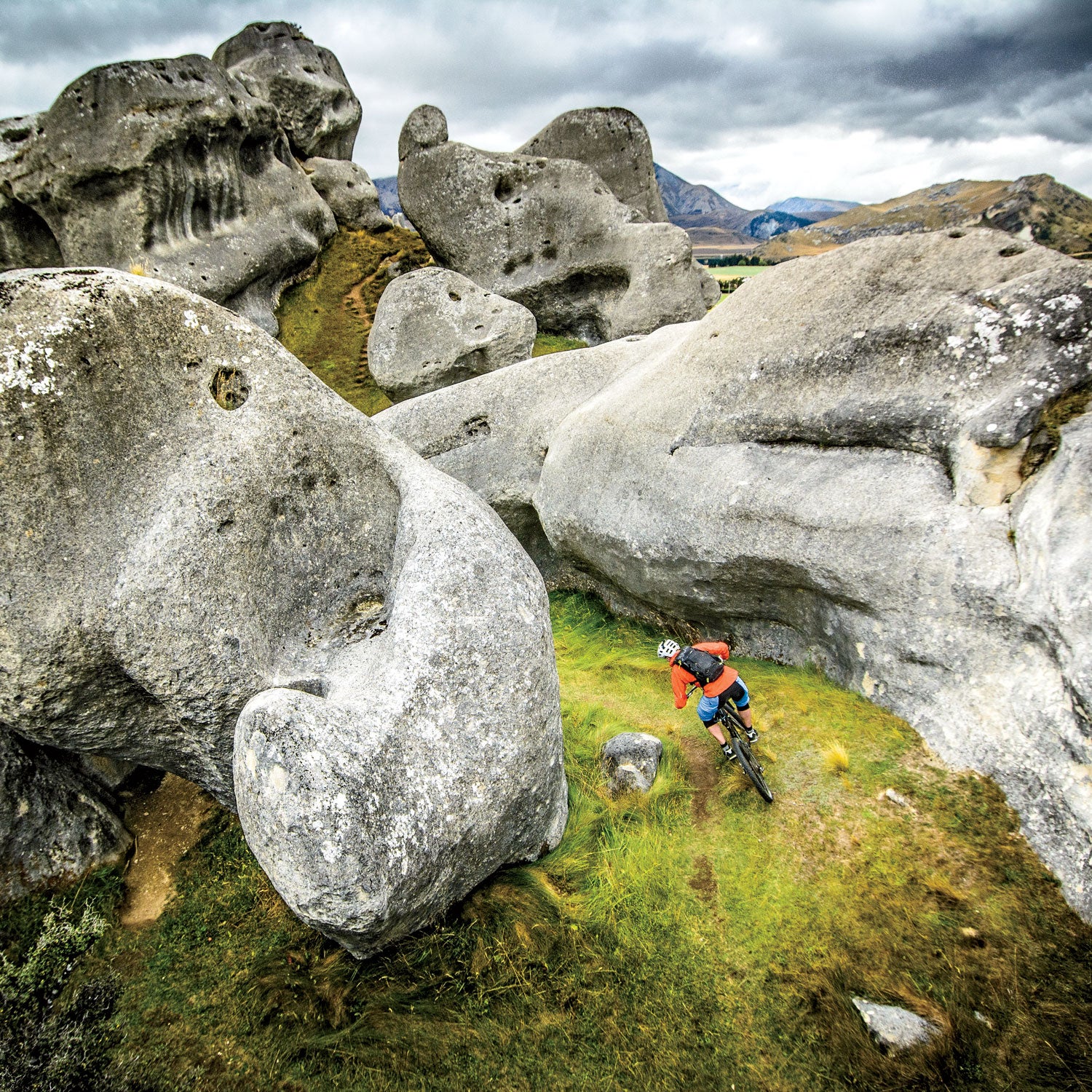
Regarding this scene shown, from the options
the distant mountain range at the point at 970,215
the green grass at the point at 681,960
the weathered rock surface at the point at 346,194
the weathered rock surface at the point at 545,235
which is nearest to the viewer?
the green grass at the point at 681,960

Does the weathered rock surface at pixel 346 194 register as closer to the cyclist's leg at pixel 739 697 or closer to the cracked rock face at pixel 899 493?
the cracked rock face at pixel 899 493

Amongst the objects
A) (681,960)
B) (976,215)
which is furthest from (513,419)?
(976,215)

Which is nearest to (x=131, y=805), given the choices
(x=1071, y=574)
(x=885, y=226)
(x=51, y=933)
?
(x=51, y=933)

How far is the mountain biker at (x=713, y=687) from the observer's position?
15.7 ft

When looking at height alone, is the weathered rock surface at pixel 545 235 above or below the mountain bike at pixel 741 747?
above

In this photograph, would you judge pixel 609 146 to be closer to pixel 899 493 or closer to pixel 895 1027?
pixel 899 493

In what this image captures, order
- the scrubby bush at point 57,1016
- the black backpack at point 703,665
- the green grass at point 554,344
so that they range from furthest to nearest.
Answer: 1. the green grass at point 554,344
2. the black backpack at point 703,665
3. the scrubby bush at point 57,1016

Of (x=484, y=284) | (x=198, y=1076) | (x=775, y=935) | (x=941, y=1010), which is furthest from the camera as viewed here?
(x=484, y=284)

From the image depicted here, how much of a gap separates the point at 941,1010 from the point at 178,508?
4847 millimetres

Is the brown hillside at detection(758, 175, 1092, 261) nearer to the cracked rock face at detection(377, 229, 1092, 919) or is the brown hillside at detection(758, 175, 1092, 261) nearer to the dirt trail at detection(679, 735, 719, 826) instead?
the cracked rock face at detection(377, 229, 1092, 919)

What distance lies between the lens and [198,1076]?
349 centimetres

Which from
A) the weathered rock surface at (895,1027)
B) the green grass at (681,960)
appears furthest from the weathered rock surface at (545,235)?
the weathered rock surface at (895,1027)

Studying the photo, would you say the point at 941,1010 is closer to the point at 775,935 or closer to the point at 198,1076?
the point at 775,935

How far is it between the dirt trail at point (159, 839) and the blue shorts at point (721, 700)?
12.4 ft
